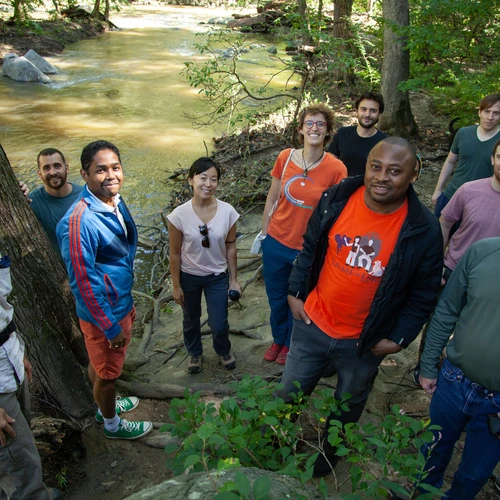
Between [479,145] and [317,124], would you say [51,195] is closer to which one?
[317,124]

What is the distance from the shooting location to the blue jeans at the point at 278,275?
3729 mm

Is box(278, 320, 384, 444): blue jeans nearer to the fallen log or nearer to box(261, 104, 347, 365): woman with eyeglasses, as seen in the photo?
box(261, 104, 347, 365): woman with eyeglasses

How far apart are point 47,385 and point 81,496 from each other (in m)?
0.75

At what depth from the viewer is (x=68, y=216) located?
8.83 feet

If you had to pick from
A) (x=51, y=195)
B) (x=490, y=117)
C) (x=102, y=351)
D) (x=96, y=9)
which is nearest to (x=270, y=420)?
(x=102, y=351)

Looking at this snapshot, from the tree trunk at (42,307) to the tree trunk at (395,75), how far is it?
7.43m

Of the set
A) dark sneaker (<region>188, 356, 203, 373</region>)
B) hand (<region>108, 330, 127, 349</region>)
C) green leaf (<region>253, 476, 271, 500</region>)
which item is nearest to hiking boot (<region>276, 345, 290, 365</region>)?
dark sneaker (<region>188, 356, 203, 373</region>)

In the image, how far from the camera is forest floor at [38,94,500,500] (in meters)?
3.01

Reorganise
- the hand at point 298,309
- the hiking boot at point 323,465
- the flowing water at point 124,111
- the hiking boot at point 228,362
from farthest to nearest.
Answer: the flowing water at point 124,111
the hiking boot at point 228,362
the hiking boot at point 323,465
the hand at point 298,309

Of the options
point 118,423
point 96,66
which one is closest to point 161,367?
point 118,423

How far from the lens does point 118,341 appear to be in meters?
2.89

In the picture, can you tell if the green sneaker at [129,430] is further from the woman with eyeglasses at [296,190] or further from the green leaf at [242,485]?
the green leaf at [242,485]

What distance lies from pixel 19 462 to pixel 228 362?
2.14m

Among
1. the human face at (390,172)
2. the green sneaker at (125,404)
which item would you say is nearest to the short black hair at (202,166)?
the human face at (390,172)
